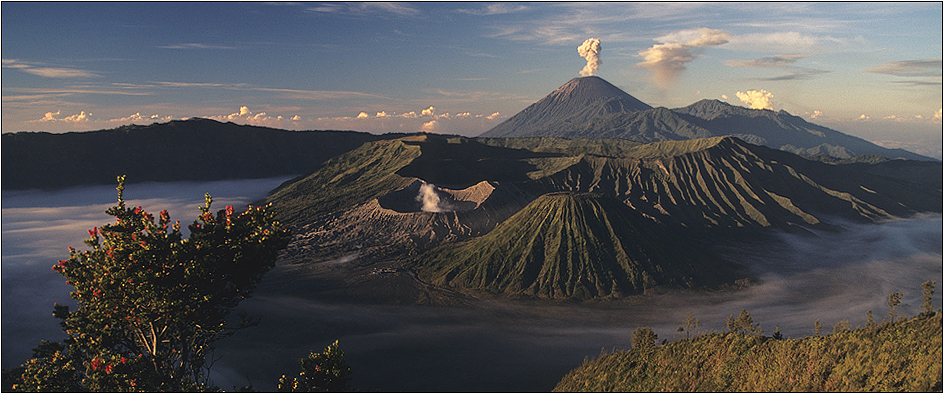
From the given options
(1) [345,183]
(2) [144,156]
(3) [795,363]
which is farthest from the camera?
(2) [144,156]

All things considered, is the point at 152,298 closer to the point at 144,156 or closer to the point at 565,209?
the point at 565,209

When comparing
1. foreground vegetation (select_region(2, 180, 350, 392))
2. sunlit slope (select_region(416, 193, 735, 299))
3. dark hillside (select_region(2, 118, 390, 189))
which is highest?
dark hillside (select_region(2, 118, 390, 189))

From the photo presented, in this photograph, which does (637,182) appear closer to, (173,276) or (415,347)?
(415,347)

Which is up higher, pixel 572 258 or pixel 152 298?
pixel 152 298

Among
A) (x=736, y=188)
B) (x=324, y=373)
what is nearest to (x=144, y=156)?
(x=736, y=188)

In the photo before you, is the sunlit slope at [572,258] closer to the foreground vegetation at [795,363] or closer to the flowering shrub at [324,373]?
the foreground vegetation at [795,363]

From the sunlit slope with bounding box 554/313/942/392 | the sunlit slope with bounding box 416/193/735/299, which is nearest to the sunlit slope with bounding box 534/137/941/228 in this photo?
the sunlit slope with bounding box 416/193/735/299

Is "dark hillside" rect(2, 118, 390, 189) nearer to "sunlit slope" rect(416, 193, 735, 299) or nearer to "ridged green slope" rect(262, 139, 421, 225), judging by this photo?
"ridged green slope" rect(262, 139, 421, 225)
